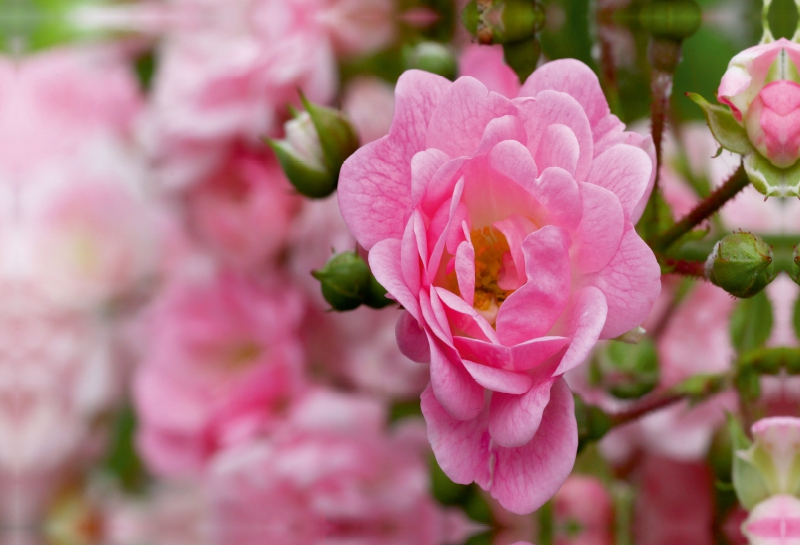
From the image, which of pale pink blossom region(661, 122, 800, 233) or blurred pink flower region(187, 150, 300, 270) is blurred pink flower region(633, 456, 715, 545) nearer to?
pale pink blossom region(661, 122, 800, 233)

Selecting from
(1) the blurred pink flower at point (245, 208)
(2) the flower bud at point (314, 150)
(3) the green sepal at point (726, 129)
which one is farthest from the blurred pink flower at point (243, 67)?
(3) the green sepal at point (726, 129)

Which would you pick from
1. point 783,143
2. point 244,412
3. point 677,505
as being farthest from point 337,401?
point 783,143

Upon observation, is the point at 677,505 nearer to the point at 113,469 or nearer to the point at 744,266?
the point at 744,266

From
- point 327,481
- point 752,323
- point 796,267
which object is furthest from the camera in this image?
point 327,481

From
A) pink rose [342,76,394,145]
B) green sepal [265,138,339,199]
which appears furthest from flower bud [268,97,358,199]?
pink rose [342,76,394,145]

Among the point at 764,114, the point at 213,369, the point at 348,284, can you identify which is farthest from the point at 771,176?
the point at 213,369

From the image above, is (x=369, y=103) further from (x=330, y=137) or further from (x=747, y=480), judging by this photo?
(x=747, y=480)
